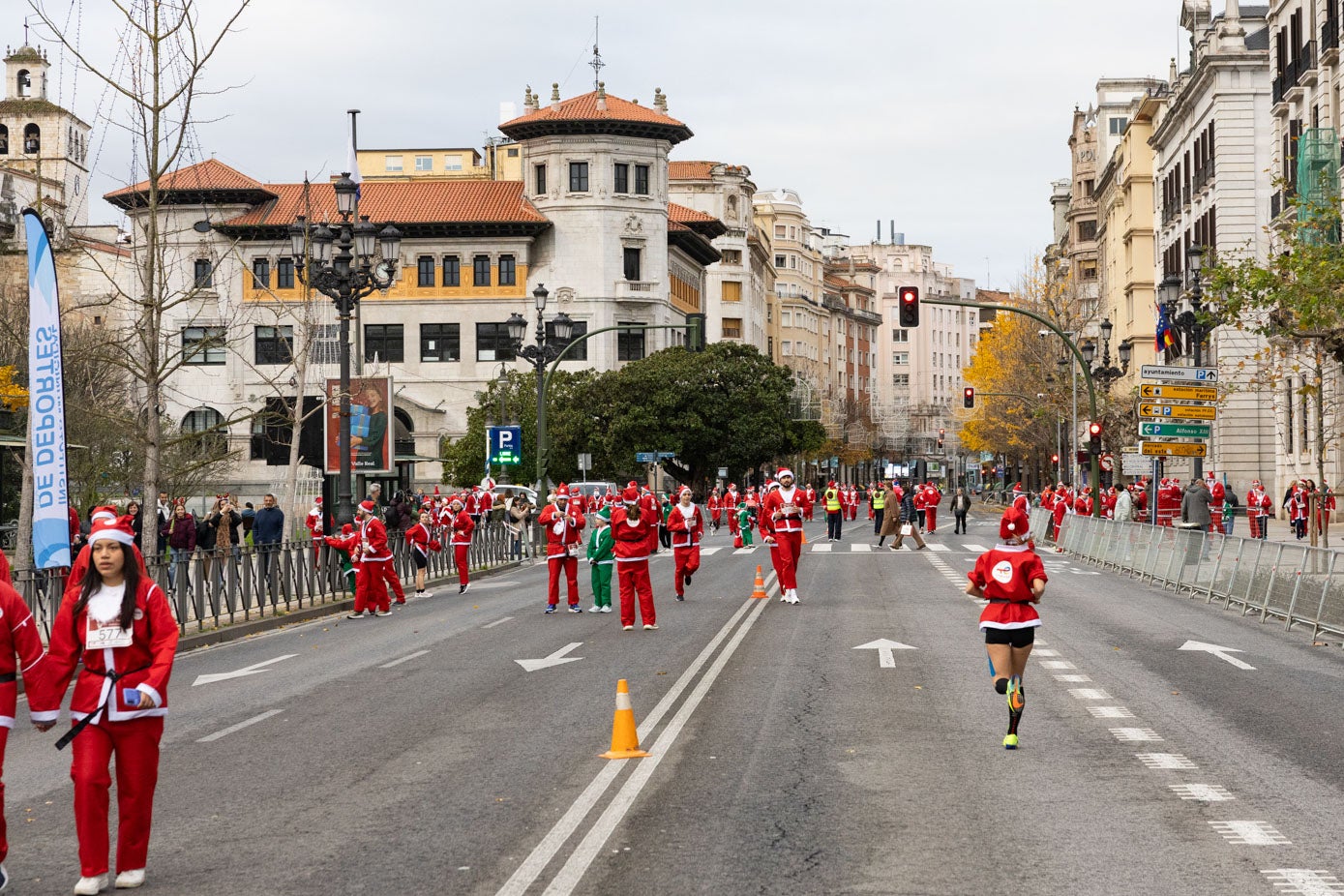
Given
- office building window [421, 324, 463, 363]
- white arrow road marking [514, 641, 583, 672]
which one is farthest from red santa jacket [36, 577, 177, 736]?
office building window [421, 324, 463, 363]

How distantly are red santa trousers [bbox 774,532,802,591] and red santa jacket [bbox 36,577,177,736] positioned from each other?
17.3 m

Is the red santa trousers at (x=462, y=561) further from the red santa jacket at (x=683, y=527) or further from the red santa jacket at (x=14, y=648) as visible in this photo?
the red santa jacket at (x=14, y=648)

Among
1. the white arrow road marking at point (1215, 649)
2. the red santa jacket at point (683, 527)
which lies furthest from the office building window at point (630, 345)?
the white arrow road marking at point (1215, 649)

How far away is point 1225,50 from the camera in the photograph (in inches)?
2384

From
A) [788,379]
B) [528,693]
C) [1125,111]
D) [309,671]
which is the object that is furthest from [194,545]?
[1125,111]

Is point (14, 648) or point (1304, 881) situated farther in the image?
point (14, 648)

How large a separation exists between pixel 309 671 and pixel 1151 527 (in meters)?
19.0

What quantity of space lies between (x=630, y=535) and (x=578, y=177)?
67.6 meters

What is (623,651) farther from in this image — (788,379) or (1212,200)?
(788,379)

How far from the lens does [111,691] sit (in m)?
7.37

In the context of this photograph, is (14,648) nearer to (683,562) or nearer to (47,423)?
(47,423)

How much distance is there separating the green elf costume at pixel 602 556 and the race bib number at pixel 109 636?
1520 centimetres

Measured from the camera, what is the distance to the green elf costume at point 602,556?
2322 centimetres

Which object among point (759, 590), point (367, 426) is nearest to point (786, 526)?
point (759, 590)
